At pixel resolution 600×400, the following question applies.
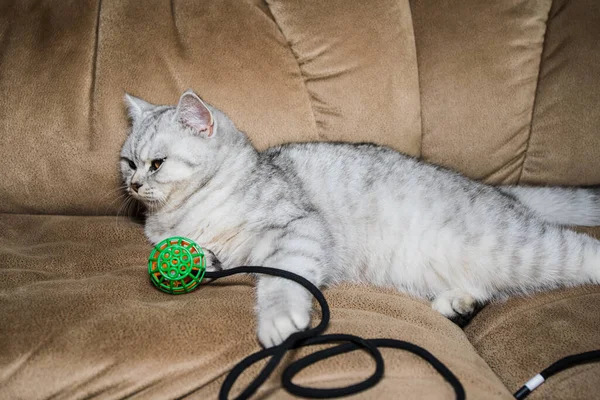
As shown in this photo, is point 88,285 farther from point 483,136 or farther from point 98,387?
point 483,136

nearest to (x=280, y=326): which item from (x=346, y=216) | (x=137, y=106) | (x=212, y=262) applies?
(x=212, y=262)

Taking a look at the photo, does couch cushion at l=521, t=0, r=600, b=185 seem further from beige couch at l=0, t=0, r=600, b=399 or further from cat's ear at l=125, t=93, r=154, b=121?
cat's ear at l=125, t=93, r=154, b=121

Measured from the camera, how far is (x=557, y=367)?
1119 mm

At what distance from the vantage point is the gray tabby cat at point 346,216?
4.97 ft

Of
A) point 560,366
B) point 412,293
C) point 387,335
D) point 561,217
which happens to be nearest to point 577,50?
point 561,217

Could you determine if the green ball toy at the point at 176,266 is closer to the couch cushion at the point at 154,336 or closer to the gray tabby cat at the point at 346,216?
the couch cushion at the point at 154,336

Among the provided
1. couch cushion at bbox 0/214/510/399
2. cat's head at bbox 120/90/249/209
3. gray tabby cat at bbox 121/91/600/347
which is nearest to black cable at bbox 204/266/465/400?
couch cushion at bbox 0/214/510/399

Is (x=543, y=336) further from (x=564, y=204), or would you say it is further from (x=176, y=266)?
(x=176, y=266)

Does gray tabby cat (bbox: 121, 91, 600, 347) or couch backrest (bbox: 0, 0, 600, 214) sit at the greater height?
couch backrest (bbox: 0, 0, 600, 214)

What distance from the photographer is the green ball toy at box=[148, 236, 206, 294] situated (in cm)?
124

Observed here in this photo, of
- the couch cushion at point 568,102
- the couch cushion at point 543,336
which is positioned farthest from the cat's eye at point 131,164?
the couch cushion at point 568,102

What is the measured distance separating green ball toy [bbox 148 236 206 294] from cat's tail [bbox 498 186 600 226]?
113 cm

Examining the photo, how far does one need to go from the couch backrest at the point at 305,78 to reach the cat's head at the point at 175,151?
0.69 ft

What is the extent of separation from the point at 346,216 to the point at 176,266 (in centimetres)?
63
